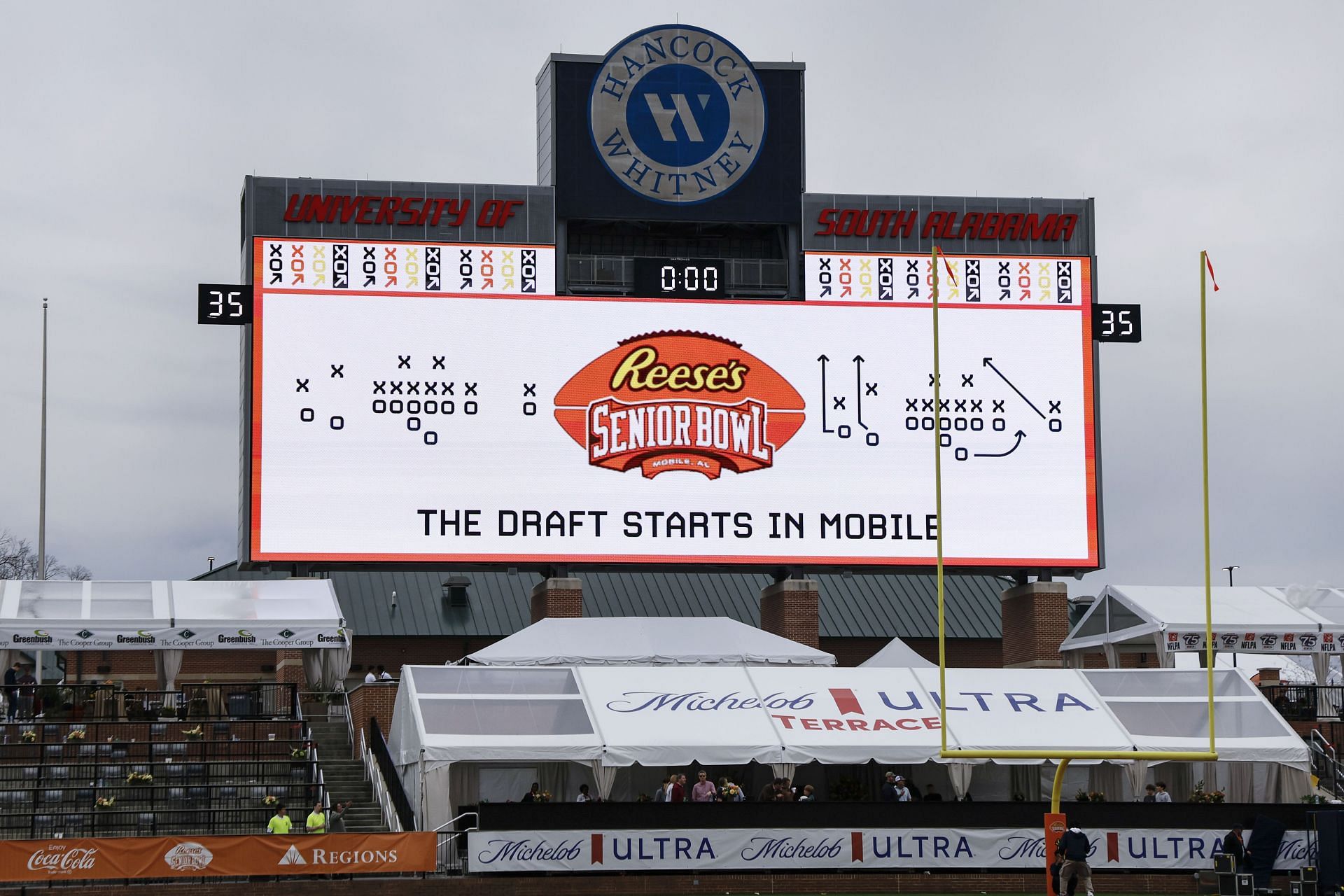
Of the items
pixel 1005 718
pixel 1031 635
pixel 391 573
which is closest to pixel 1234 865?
pixel 1005 718

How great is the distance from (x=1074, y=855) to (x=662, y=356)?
18798 mm

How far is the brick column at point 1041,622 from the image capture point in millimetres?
43438

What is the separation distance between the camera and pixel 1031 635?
43656mm

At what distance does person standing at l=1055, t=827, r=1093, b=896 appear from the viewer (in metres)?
26.6

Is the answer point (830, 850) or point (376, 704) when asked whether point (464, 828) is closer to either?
point (830, 850)

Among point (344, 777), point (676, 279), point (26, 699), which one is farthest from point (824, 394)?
point (26, 699)

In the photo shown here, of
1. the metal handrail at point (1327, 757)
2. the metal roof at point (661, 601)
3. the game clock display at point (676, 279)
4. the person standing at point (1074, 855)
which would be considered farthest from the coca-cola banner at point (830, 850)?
the metal roof at point (661, 601)

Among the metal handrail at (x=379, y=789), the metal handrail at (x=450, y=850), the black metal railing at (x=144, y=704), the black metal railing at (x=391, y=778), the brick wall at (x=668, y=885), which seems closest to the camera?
the brick wall at (x=668, y=885)

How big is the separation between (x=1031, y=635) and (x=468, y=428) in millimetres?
13281

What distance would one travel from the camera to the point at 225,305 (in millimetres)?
41719

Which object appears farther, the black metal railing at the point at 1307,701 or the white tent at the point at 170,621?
the black metal railing at the point at 1307,701

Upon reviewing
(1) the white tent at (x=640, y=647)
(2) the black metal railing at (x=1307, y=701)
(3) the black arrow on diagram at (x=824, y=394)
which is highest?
(3) the black arrow on diagram at (x=824, y=394)

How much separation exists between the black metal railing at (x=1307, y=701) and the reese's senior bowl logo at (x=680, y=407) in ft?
37.6

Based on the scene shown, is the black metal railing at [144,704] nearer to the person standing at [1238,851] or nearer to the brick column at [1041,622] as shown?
the brick column at [1041,622]
